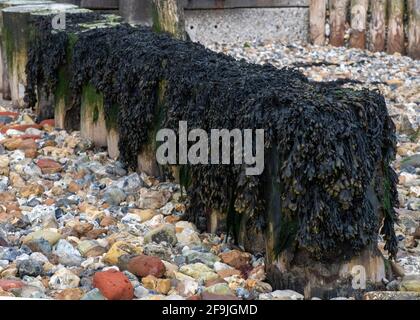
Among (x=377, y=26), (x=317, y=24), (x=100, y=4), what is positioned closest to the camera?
(x=100, y=4)

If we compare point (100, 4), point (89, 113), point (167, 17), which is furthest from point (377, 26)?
point (89, 113)

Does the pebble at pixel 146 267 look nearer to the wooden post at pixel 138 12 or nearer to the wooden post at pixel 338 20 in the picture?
the wooden post at pixel 138 12

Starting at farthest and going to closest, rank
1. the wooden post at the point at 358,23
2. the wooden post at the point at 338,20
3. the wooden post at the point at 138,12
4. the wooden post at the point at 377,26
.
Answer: the wooden post at the point at 338,20, the wooden post at the point at 358,23, the wooden post at the point at 377,26, the wooden post at the point at 138,12

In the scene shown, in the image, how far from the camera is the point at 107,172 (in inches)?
249

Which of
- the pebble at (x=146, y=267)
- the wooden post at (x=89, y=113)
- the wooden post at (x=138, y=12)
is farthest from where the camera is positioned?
the wooden post at (x=138, y=12)

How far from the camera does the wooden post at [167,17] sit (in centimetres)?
848

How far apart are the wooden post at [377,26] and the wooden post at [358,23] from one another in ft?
0.29

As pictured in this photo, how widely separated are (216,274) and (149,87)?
5.76 feet

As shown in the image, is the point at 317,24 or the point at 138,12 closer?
the point at 138,12

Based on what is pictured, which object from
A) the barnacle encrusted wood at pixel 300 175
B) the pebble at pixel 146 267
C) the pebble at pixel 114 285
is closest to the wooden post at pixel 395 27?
the barnacle encrusted wood at pixel 300 175

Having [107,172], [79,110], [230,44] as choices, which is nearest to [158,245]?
[107,172]

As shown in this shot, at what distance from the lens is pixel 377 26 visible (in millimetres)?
10977

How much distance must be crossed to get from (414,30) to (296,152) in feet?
23.1

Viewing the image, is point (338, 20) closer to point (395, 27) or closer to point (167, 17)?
point (395, 27)
